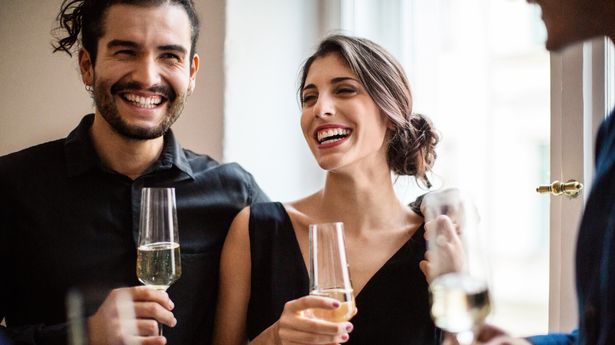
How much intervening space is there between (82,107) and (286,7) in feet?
3.08

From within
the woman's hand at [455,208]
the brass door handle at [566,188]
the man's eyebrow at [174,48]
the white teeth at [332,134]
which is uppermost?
the man's eyebrow at [174,48]

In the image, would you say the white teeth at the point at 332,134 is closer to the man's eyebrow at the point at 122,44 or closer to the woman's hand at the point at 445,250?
the man's eyebrow at the point at 122,44

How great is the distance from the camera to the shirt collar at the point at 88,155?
152 centimetres

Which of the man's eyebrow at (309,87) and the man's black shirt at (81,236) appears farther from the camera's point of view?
the man's eyebrow at (309,87)

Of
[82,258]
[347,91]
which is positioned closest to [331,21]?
[347,91]

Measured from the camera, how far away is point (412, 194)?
2178 millimetres

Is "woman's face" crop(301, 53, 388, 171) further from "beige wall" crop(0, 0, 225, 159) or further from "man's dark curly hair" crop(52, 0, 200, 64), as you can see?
"beige wall" crop(0, 0, 225, 159)

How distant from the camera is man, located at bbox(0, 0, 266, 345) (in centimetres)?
148

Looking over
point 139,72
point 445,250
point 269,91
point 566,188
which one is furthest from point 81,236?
point 566,188

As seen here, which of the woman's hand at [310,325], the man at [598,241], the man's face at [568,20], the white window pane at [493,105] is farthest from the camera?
the white window pane at [493,105]

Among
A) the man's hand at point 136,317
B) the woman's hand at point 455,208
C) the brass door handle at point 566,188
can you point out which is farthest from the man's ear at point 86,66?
the brass door handle at point 566,188

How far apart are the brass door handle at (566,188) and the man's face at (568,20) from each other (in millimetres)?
711

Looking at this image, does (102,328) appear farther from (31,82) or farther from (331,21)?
(331,21)

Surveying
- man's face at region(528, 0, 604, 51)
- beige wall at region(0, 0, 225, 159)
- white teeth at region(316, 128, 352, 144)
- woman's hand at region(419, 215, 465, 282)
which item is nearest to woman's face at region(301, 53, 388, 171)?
white teeth at region(316, 128, 352, 144)
